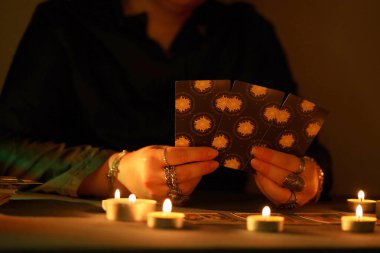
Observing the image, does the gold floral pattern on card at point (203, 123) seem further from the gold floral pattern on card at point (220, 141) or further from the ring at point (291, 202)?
the ring at point (291, 202)

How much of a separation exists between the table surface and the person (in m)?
0.48

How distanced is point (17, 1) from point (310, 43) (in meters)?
0.97

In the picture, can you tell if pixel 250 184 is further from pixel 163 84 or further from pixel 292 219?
pixel 292 219

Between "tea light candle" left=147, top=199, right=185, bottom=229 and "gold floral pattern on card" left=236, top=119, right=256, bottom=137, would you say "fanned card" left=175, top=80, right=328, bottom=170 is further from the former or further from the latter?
"tea light candle" left=147, top=199, right=185, bottom=229

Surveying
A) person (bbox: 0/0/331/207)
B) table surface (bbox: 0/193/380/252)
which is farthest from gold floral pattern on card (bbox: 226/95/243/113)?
person (bbox: 0/0/331/207)

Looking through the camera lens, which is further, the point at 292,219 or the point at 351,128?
the point at 351,128

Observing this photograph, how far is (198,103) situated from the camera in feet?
4.08

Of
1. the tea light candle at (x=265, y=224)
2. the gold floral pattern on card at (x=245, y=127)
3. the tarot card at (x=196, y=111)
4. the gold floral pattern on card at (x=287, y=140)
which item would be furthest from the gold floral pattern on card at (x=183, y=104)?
the tea light candle at (x=265, y=224)

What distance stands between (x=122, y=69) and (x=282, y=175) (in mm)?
676

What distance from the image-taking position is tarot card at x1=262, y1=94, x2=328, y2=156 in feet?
4.24

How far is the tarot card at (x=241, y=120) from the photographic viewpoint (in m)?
1.26

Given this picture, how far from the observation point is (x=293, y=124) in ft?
4.29

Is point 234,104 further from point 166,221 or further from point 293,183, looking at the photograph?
point 166,221

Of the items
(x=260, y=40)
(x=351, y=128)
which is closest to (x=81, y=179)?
(x=260, y=40)
